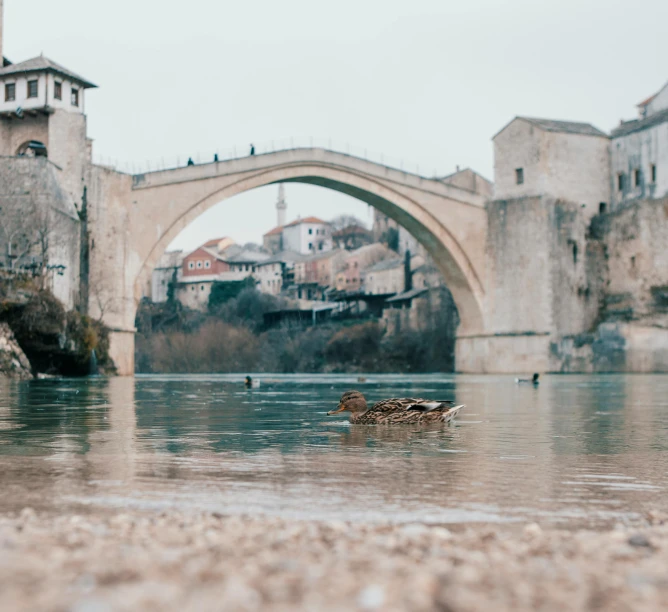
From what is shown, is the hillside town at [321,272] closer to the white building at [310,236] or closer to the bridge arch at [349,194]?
the white building at [310,236]

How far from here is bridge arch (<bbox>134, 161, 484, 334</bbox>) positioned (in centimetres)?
4078

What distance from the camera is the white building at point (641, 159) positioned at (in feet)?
149

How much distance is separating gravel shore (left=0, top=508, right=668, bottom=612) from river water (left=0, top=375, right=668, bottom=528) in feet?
2.57

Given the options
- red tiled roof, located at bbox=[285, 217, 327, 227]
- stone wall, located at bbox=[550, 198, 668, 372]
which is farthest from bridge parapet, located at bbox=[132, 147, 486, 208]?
red tiled roof, located at bbox=[285, 217, 327, 227]

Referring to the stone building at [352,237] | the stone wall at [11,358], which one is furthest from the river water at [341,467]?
the stone building at [352,237]

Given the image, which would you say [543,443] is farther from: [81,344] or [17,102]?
[17,102]

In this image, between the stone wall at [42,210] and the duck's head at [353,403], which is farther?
the stone wall at [42,210]

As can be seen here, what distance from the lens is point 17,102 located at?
38.1 meters

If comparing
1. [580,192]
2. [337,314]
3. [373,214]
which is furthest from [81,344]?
[373,214]

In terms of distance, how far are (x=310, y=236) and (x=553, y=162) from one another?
5577 centimetres

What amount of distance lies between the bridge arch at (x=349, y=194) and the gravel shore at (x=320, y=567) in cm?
3644

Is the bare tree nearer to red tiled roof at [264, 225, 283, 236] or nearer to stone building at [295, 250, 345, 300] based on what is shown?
stone building at [295, 250, 345, 300]

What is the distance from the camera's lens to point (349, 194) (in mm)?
47156

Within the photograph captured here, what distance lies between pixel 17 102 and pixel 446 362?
2700cm
